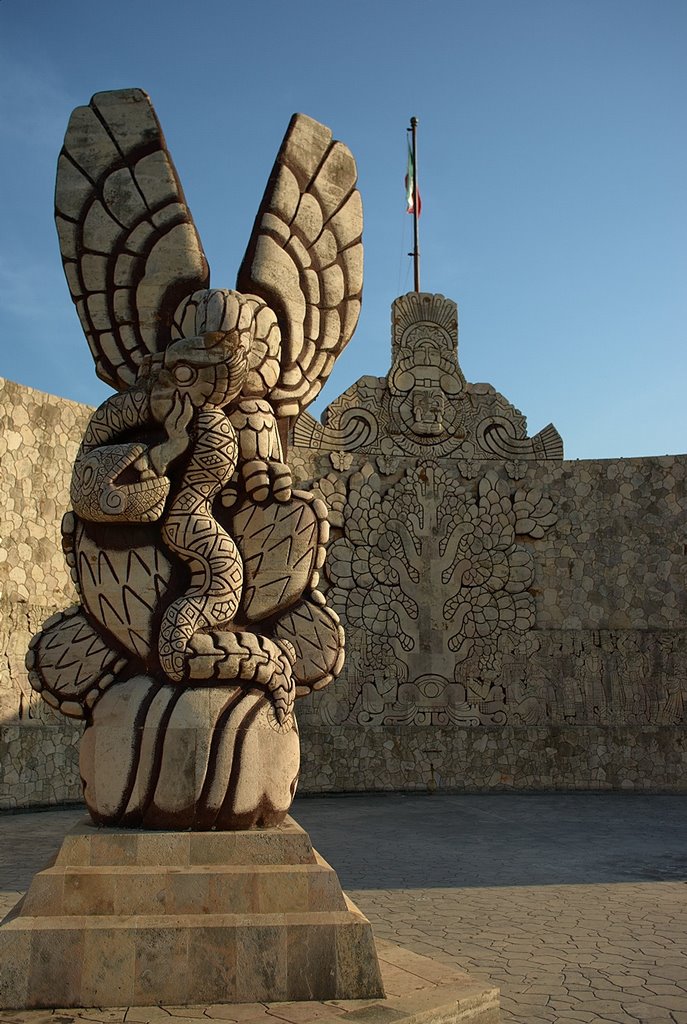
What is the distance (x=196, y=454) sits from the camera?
3.23 m

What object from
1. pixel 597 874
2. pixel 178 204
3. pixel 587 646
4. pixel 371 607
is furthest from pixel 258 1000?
pixel 587 646

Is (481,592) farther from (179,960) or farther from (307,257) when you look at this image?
(179,960)

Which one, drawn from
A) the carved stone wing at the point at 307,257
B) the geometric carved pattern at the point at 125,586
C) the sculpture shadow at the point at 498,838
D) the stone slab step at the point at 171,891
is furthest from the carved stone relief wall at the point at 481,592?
the stone slab step at the point at 171,891

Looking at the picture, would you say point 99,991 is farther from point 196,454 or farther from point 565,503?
point 565,503

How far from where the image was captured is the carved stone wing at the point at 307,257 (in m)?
3.55

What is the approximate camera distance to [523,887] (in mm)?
5457

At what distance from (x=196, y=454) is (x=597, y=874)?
411 centimetres

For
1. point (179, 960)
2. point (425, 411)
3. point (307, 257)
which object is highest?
point (425, 411)

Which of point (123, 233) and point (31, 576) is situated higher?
point (123, 233)

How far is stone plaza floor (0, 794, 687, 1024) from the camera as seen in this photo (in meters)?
3.45

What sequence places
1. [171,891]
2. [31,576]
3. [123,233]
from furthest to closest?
1. [31,576]
2. [123,233]
3. [171,891]

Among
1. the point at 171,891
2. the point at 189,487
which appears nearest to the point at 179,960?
the point at 171,891

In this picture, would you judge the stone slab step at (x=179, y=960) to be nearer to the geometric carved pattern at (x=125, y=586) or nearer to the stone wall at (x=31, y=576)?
the geometric carved pattern at (x=125, y=586)

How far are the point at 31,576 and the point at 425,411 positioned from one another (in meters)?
4.67
